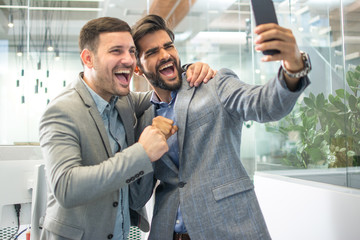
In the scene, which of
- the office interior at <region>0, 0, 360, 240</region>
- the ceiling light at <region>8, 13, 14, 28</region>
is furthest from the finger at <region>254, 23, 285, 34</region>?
the ceiling light at <region>8, 13, 14, 28</region>

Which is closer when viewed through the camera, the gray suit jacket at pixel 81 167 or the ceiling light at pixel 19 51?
the gray suit jacket at pixel 81 167

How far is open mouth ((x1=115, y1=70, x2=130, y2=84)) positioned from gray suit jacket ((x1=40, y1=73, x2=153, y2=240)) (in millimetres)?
146

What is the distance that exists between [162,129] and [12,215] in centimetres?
123

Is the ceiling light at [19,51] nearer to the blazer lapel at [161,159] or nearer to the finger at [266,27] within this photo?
the blazer lapel at [161,159]

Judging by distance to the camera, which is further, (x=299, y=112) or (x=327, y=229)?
(x=299, y=112)

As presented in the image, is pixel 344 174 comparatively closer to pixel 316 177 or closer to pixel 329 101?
pixel 316 177

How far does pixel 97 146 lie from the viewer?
1.28 meters

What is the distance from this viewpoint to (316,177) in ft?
6.61

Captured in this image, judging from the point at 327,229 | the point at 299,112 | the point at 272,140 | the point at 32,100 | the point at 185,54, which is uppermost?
the point at 185,54

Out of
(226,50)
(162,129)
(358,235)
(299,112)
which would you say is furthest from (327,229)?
(226,50)

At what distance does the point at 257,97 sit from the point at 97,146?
1.99ft

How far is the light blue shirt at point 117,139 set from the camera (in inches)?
54.5

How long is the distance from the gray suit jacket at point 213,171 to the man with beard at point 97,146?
0.14m

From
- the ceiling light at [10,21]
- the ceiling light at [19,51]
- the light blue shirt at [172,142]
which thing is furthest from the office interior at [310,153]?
the ceiling light at [10,21]
